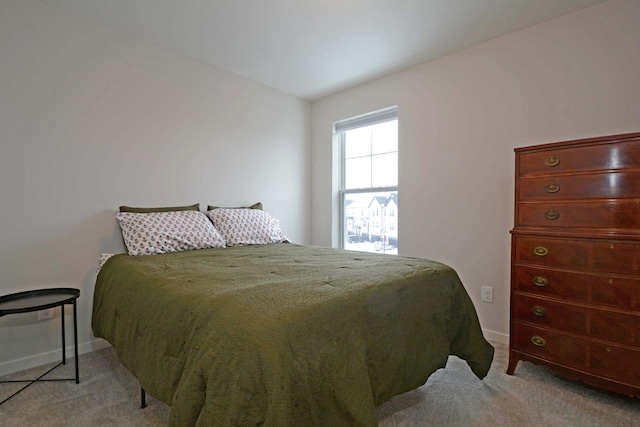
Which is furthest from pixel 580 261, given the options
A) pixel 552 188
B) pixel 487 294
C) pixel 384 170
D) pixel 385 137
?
pixel 385 137

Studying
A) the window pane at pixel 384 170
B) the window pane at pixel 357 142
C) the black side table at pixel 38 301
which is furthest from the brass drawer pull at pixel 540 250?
the black side table at pixel 38 301

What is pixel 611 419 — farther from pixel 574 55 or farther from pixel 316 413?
pixel 574 55

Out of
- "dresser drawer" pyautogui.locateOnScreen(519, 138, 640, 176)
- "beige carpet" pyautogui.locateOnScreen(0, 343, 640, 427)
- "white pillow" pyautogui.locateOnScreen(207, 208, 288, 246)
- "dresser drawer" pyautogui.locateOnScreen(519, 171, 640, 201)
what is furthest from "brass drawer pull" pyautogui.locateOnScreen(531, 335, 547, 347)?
"white pillow" pyautogui.locateOnScreen(207, 208, 288, 246)

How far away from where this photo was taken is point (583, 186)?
5.67 feet

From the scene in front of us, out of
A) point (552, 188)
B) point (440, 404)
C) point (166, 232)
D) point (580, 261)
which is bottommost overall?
point (440, 404)

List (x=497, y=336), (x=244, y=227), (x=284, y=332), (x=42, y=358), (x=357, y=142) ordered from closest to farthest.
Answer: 1. (x=284, y=332)
2. (x=42, y=358)
3. (x=497, y=336)
4. (x=244, y=227)
5. (x=357, y=142)

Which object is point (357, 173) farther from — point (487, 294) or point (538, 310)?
point (538, 310)

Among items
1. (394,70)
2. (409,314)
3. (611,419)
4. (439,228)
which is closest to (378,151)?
(394,70)

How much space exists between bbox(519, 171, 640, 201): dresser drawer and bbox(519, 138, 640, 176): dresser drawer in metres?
0.04

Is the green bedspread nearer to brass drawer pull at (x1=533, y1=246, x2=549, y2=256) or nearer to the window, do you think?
brass drawer pull at (x1=533, y1=246, x2=549, y2=256)

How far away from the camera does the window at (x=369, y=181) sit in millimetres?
3283

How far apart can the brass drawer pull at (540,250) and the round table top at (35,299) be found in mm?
2671

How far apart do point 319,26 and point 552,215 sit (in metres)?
1.97

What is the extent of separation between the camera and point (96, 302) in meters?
2.01
